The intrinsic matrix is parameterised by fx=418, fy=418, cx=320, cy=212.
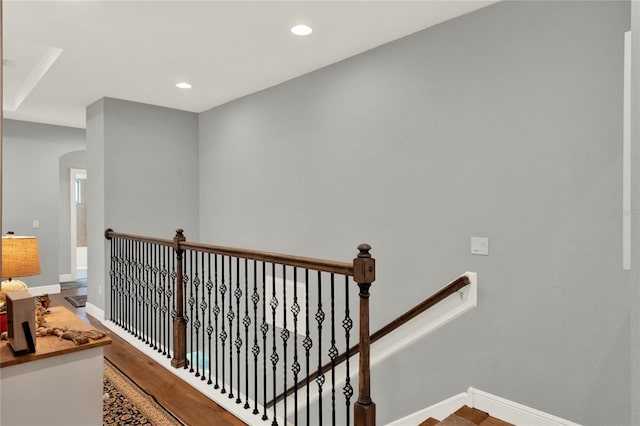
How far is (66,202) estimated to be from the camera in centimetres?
746

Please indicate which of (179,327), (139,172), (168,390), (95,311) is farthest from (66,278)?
(168,390)

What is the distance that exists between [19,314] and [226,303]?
3520 millimetres

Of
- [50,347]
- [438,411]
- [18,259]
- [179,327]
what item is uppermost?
[18,259]

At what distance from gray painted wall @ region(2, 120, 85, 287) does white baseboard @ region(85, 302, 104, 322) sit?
1.73 m

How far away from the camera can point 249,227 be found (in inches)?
188

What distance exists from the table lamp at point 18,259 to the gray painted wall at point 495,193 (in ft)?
7.29

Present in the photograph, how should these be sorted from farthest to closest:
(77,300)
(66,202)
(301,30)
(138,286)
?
(66,202) < (77,300) < (138,286) < (301,30)

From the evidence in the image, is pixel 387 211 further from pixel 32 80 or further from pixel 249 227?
pixel 32 80

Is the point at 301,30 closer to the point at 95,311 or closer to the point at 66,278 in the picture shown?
the point at 95,311

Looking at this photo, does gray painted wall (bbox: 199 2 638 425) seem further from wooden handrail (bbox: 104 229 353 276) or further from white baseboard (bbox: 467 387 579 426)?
wooden handrail (bbox: 104 229 353 276)

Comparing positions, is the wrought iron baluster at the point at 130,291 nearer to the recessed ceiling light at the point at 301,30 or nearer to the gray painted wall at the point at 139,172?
the gray painted wall at the point at 139,172

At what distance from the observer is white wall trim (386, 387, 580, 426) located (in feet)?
8.05

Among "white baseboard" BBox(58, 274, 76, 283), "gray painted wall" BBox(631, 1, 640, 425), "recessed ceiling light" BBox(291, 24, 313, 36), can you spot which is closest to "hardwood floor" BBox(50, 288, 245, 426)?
"gray painted wall" BBox(631, 1, 640, 425)

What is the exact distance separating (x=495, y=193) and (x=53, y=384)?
2572 mm
